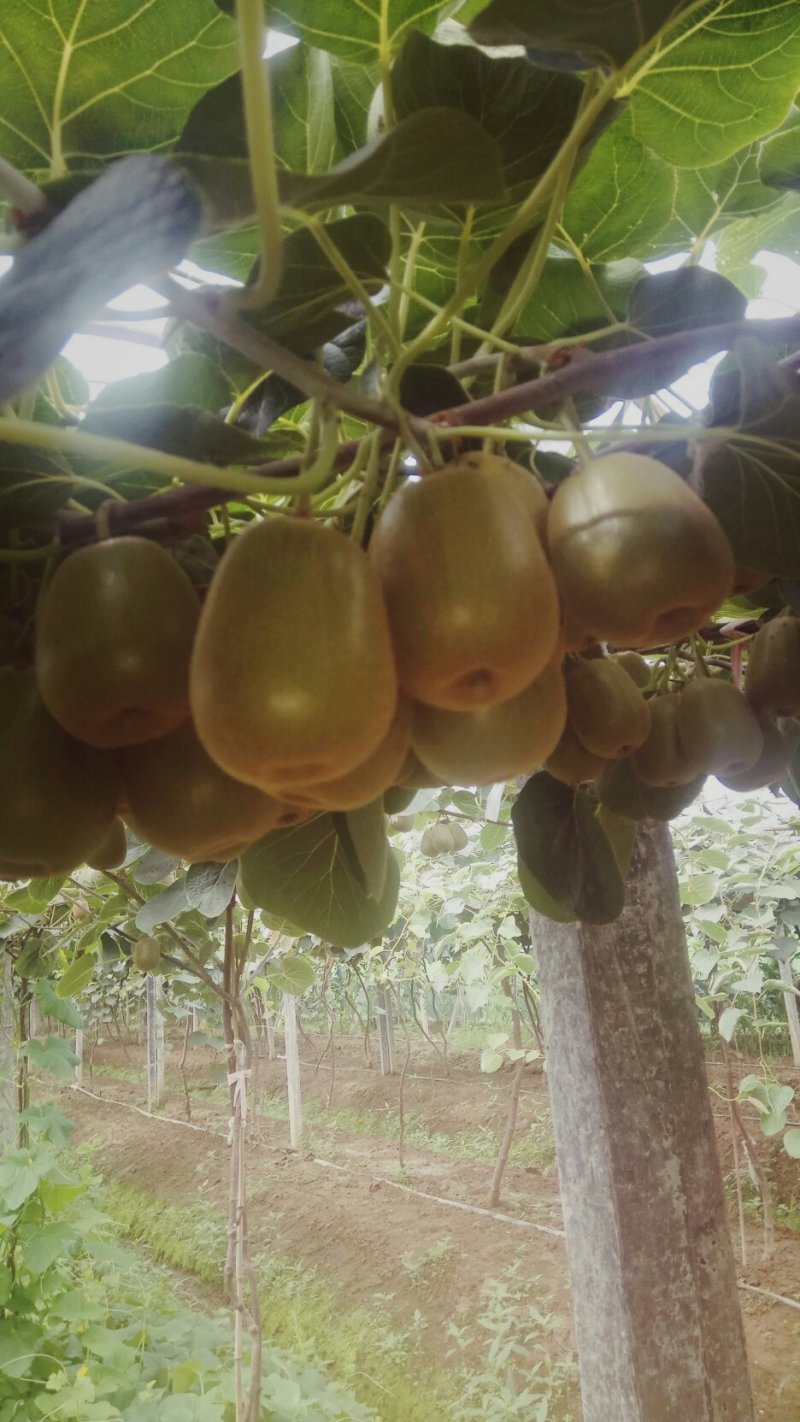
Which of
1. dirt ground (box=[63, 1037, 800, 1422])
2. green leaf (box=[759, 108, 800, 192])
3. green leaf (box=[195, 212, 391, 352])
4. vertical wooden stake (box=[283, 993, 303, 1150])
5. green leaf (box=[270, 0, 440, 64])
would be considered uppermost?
green leaf (box=[759, 108, 800, 192])

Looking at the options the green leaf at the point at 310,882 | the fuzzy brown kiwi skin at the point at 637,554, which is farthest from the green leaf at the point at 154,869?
the fuzzy brown kiwi skin at the point at 637,554

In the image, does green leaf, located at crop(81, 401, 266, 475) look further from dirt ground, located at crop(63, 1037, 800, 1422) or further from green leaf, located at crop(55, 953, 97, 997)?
dirt ground, located at crop(63, 1037, 800, 1422)

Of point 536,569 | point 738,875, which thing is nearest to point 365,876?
point 536,569

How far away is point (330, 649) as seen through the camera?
38 centimetres

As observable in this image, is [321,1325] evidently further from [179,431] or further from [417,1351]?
[179,431]

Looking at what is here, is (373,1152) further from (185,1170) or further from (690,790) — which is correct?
(690,790)

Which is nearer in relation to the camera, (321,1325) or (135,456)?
(135,456)

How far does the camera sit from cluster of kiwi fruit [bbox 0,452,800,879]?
0.38m

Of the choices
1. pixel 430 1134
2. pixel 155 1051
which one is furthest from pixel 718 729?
pixel 155 1051

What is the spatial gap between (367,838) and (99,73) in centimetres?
44

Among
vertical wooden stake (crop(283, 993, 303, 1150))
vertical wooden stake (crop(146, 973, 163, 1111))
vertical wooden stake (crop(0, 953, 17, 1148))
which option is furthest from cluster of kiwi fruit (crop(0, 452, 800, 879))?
vertical wooden stake (crop(146, 973, 163, 1111))

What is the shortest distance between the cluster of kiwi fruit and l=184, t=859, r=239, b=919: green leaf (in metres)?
0.61

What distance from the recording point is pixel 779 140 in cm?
64

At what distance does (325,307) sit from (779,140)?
1.17 ft
